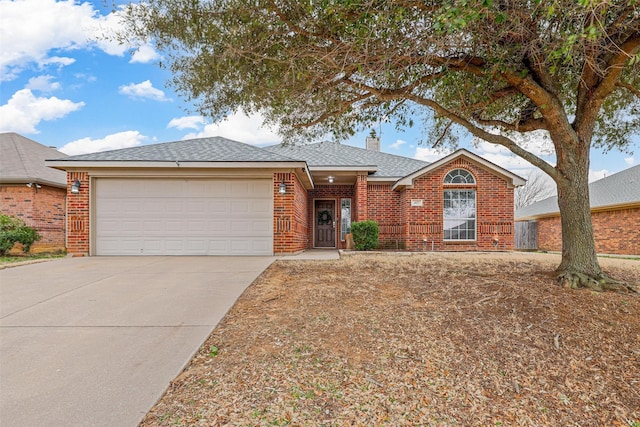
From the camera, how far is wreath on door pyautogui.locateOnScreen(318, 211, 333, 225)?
1413 cm

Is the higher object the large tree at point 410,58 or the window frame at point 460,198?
the large tree at point 410,58

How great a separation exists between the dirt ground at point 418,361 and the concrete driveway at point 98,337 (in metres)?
0.28

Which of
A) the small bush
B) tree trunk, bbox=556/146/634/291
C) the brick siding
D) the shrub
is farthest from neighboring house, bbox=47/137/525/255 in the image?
tree trunk, bbox=556/146/634/291

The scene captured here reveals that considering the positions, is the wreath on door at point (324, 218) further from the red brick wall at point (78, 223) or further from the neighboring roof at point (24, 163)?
the neighboring roof at point (24, 163)

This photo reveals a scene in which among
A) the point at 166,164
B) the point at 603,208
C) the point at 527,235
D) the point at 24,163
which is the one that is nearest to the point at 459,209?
the point at 603,208

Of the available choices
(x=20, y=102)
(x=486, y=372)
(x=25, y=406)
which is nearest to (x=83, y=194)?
(x=20, y=102)

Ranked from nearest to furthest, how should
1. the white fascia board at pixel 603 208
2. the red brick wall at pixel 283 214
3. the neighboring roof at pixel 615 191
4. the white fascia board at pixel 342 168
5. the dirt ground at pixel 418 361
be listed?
the dirt ground at pixel 418 361
the red brick wall at pixel 283 214
the white fascia board at pixel 342 168
the white fascia board at pixel 603 208
the neighboring roof at pixel 615 191

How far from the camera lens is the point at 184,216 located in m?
9.43

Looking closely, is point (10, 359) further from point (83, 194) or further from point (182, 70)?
point (83, 194)

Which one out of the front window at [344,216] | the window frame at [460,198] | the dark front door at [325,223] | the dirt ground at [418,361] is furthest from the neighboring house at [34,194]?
the window frame at [460,198]

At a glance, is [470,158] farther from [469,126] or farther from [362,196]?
[469,126]

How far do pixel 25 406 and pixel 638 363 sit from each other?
5056 mm

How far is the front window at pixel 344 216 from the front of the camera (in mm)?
13867

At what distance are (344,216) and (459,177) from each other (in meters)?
4.70
